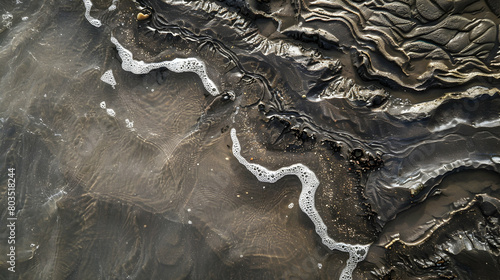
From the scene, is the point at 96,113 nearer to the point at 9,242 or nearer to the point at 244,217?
the point at 9,242

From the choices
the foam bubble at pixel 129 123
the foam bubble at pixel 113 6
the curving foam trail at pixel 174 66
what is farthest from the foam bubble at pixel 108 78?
the foam bubble at pixel 113 6

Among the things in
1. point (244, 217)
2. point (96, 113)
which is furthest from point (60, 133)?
point (244, 217)

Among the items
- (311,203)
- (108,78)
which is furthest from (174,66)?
(311,203)

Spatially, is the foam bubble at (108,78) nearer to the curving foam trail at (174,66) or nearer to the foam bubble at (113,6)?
the curving foam trail at (174,66)

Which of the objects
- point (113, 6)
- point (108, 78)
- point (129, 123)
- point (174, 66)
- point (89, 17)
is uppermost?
point (113, 6)

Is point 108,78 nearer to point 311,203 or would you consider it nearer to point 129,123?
point 129,123

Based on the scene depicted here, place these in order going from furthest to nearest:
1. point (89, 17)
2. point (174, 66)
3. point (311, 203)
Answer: point (89, 17) → point (174, 66) → point (311, 203)
